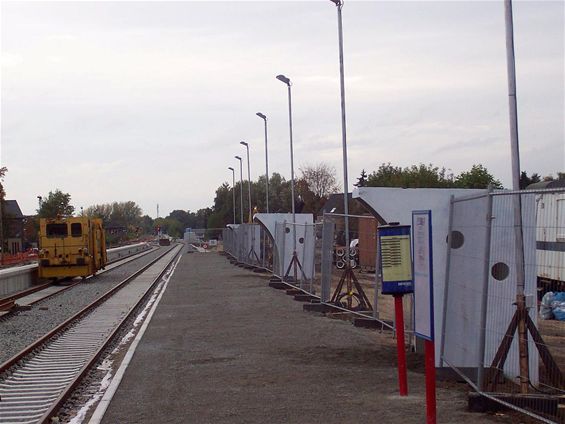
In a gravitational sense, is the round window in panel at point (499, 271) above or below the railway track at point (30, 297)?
above

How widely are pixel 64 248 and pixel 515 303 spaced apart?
32123 millimetres

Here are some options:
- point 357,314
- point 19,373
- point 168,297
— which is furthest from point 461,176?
point 19,373

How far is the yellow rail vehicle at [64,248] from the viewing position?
37688 millimetres

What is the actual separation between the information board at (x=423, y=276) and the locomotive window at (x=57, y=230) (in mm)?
31881

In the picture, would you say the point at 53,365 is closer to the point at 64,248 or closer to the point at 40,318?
the point at 40,318

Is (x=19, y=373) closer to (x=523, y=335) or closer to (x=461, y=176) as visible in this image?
(x=523, y=335)

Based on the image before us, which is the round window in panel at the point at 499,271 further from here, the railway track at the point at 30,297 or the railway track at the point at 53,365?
the railway track at the point at 30,297

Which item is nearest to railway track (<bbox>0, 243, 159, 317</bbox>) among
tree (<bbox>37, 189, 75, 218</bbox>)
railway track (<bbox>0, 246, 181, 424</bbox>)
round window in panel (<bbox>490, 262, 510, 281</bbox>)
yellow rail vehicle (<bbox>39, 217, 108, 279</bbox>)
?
yellow rail vehicle (<bbox>39, 217, 108, 279</bbox>)

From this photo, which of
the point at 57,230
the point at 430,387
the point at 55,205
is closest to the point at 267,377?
the point at 430,387

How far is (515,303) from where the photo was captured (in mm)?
8195

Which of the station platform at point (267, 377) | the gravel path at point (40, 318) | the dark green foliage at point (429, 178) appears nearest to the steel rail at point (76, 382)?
the station platform at point (267, 377)

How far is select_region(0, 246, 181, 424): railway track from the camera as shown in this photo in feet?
33.7

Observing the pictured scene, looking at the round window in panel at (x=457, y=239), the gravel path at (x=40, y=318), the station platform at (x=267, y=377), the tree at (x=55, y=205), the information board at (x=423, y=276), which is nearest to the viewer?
the information board at (x=423, y=276)

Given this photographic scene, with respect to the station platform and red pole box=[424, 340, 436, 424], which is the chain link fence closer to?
the station platform
